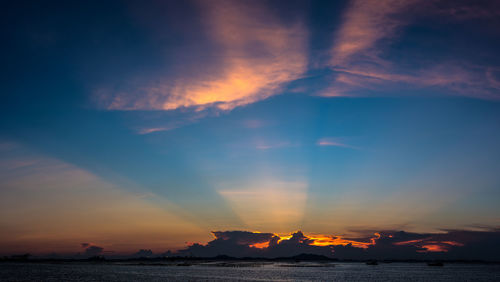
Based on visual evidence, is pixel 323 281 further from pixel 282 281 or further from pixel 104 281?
pixel 104 281

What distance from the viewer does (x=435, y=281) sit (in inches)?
4286

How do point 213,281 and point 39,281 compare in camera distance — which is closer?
point 39,281

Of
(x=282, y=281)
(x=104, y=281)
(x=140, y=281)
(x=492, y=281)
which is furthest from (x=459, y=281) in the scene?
(x=104, y=281)

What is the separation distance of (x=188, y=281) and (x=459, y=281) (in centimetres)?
8230

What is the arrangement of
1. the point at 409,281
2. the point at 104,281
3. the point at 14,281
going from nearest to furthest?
the point at 14,281 → the point at 104,281 → the point at 409,281

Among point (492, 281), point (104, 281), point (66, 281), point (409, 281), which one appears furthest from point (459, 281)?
Answer: point (66, 281)

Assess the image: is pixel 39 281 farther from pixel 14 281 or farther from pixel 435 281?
pixel 435 281

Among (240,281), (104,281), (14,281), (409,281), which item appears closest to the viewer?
(14,281)

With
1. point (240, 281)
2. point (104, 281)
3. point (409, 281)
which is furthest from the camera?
point (409, 281)

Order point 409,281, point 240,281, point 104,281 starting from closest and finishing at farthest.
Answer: point 104,281, point 240,281, point 409,281

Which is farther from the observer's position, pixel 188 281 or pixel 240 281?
pixel 240 281

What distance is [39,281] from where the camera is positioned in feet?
291

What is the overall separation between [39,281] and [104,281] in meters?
14.8

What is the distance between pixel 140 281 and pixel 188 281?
12.6 m
